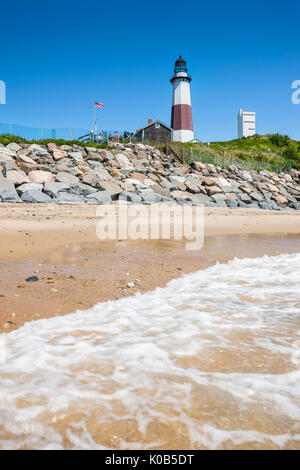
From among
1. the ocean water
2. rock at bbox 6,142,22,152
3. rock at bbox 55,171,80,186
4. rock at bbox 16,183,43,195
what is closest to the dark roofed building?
rock at bbox 6,142,22,152

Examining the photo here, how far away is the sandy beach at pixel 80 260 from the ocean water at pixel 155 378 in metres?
0.36

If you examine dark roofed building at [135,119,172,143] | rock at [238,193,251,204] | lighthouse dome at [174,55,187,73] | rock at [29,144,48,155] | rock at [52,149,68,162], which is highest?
lighthouse dome at [174,55,187,73]

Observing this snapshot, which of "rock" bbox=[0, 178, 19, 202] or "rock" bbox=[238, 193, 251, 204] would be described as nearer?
"rock" bbox=[0, 178, 19, 202]

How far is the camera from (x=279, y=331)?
250 centimetres

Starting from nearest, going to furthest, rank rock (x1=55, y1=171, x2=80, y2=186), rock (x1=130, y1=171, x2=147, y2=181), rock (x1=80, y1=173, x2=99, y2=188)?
rock (x1=55, y1=171, x2=80, y2=186)
rock (x1=80, y1=173, x2=99, y2=188)
rock (x1=130, y1=171, x2=147, y2=181)

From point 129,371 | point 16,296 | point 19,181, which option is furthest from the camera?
point 19,181

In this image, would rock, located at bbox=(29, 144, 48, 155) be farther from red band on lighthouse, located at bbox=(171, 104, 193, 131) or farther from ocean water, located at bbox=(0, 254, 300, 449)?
red band on lighthouse, located at bbox=(171, 104, 193, 131)

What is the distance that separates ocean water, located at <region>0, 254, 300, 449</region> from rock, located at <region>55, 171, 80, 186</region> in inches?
477

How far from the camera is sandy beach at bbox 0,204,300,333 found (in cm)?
313

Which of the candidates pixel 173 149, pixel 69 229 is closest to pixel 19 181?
pixel 69 229

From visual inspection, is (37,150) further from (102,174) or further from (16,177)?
(16,177)
